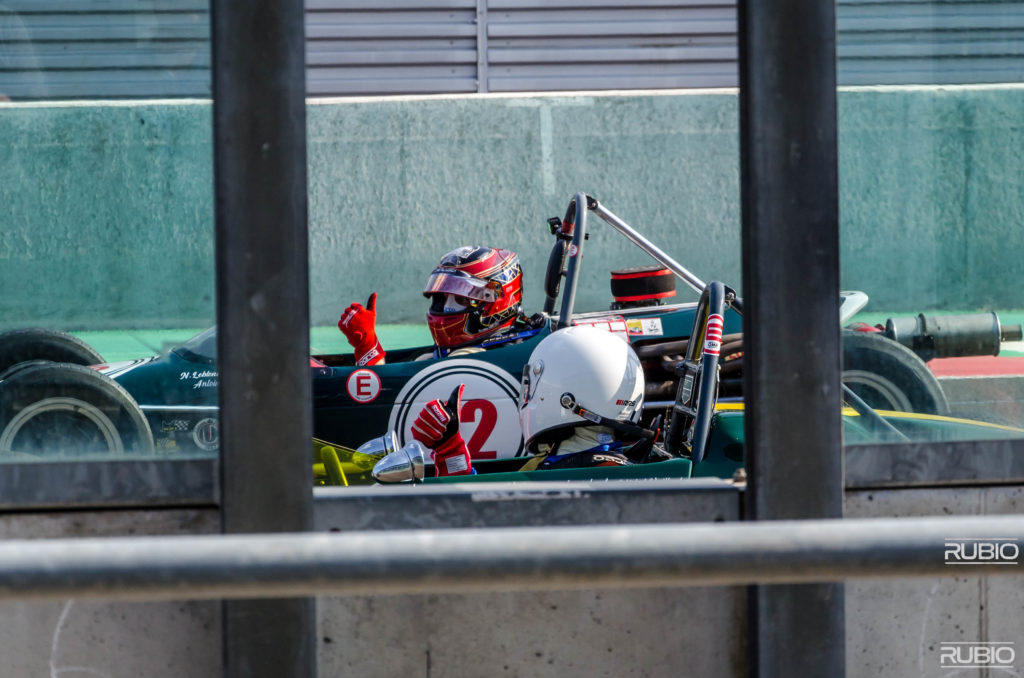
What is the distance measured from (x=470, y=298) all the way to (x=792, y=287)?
3.12 meters

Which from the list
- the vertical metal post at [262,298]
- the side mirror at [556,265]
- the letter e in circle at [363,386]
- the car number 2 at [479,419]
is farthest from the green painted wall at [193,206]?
the side mirror at [556,265]

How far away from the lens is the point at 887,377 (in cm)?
294

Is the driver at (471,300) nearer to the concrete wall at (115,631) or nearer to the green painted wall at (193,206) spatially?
the green painted wall at (193,206)

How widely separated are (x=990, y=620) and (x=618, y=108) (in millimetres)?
8419

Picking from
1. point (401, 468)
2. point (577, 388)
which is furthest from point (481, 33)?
point (401, 468)

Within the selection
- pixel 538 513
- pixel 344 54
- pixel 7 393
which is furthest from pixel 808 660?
pixel 344 54

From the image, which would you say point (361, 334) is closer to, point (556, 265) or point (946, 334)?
point (556, 265)

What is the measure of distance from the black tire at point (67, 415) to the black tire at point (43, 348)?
0.02 meters

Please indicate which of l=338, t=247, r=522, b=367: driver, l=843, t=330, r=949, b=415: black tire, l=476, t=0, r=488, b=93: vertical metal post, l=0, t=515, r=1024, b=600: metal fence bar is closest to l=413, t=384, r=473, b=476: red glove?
l=843, t=330, r=949, b=415: black tire

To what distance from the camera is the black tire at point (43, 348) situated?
287 centimetres

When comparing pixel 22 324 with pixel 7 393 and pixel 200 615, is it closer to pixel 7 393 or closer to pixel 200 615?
pixel 7 393

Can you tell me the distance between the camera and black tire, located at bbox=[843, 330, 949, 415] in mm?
2918

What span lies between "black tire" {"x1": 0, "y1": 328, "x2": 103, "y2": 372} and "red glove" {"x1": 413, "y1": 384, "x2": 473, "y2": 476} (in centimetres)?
121

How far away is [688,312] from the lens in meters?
5.74
